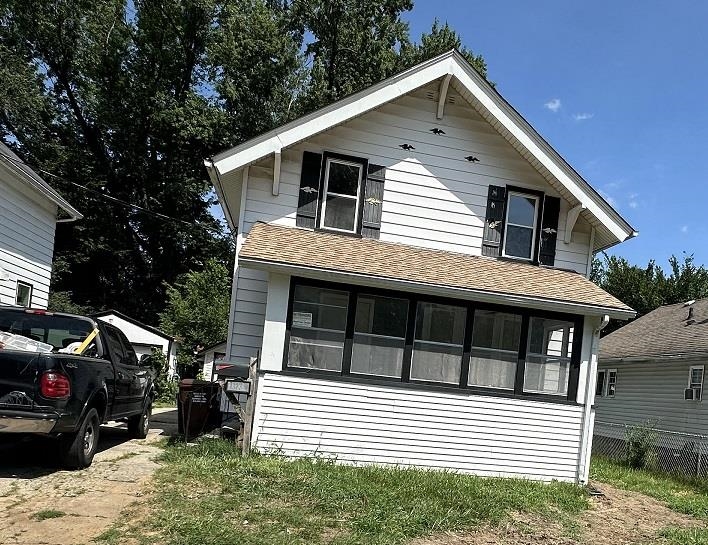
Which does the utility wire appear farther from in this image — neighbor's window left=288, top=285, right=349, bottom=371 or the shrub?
neighbor's window left=288, top=285, right=349, bottom=371

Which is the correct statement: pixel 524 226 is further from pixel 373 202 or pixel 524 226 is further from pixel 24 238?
pixel 24 238

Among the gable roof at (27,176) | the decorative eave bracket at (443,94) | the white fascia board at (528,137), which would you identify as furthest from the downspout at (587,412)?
the gable roof at (27,176)

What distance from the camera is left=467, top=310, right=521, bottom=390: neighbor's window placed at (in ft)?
33.3

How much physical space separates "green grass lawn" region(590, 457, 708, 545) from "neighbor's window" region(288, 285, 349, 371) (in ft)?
17.0

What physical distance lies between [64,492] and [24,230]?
960 cm

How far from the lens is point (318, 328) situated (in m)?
9.70

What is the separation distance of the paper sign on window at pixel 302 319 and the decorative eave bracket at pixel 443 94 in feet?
15.6

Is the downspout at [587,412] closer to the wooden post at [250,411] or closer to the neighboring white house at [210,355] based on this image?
the wooden post at [250,411]

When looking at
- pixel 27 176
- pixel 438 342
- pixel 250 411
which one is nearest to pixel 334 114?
pixel 438 342

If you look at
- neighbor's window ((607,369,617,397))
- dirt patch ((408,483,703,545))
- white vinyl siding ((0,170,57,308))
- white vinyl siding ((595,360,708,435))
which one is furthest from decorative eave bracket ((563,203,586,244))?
neighbor's window ((607,369,617,397))

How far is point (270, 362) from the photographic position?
935 centimetres

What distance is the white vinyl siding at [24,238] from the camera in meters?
13.1

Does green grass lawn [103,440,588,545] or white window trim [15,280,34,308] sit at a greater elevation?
white window trim [15,280,34,308]

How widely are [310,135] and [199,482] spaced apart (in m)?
6.12
